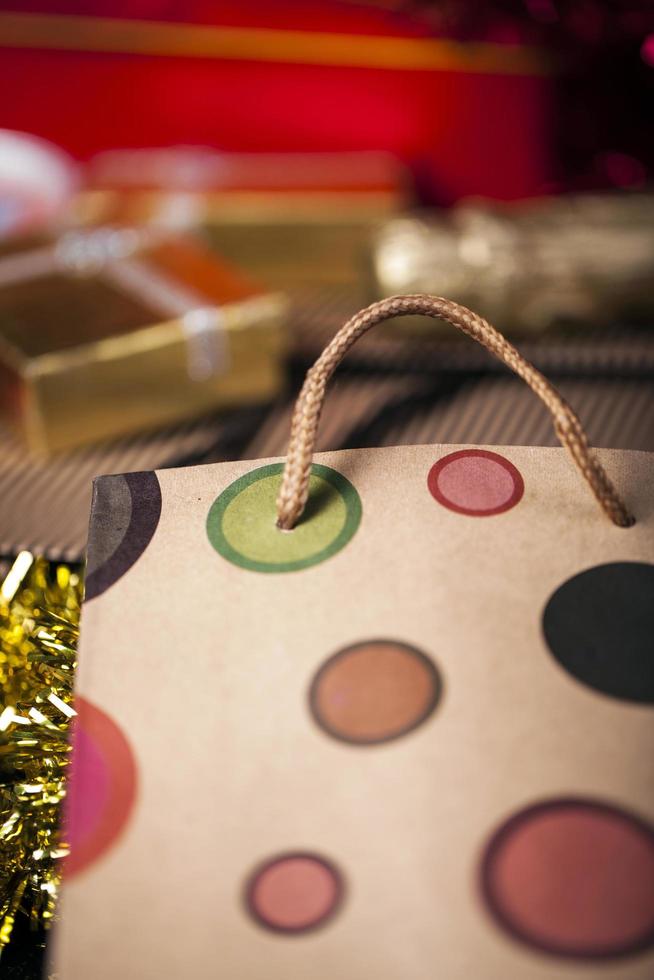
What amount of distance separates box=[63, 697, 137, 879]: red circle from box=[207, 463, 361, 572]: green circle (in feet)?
0.25

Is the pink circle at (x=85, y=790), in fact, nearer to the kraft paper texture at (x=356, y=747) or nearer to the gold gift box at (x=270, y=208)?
the kraft paper texture at (x=356, y=747)

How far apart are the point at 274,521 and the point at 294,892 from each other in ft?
0.45

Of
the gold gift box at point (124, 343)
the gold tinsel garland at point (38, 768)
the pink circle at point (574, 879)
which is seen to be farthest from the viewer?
the gold gift box at point (124, 343)

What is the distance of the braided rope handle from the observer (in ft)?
1.11

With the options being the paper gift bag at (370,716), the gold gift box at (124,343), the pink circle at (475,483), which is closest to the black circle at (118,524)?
the paper gift bag at (370,716)

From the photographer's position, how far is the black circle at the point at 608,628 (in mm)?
304

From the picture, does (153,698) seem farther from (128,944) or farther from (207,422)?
(207,422)

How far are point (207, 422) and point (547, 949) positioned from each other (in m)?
Result: 0.46

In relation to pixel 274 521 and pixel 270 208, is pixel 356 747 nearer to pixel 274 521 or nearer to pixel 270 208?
pixel 274 521

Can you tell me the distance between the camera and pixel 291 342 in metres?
0.70

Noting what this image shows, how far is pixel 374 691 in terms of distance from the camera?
31cm

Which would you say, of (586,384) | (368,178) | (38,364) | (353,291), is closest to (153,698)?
(38,364)

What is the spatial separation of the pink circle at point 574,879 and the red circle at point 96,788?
12 cm

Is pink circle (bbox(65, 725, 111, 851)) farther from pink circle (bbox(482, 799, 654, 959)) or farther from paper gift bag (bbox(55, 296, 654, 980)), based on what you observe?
pink circle (bbox(482, 799, 654, 959))
